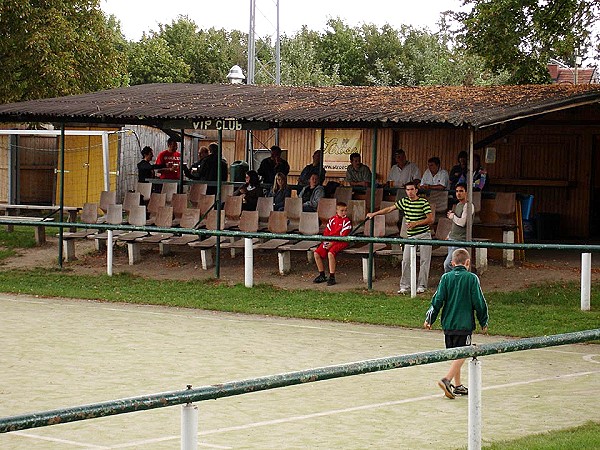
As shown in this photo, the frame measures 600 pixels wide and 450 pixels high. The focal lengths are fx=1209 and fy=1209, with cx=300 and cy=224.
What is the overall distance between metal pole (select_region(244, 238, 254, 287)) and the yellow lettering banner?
16556mm

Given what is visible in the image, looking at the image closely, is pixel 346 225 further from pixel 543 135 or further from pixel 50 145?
pixel 50 145

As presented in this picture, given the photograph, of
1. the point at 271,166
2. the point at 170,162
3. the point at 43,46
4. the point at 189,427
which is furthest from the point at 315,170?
the point at 189,427

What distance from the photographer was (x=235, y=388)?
6227mm

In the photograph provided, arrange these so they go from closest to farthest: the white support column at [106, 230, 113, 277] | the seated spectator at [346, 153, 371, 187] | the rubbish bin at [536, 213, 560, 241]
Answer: the white support column at [106, 230, 113, 277] < the seated spectator at [346, 153, 371, 187] < the rubbish bin at [536, 213, 560, 241]

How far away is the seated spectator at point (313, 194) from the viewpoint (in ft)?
76.1

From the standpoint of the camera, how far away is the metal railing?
5.52 m

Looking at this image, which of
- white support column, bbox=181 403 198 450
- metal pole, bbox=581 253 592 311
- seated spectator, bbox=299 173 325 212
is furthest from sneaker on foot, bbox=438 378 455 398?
seated spectator, bbox=299 173 325 212

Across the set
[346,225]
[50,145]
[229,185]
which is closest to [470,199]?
[346,225]

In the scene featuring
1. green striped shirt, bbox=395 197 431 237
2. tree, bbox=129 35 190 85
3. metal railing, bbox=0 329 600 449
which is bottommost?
metal railing, bbox=0 329 600 449

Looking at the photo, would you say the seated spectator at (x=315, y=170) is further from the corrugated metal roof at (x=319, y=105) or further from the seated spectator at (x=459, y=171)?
the seated spectator at (x=459, y=171)

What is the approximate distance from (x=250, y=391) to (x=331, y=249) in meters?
14.7

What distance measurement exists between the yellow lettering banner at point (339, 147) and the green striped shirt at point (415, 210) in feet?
55.8

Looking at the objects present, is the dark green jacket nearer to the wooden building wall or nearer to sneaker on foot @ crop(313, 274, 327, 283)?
sneaker on foot @ crop(313, 274, 327, 283)

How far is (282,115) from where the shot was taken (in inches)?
862
